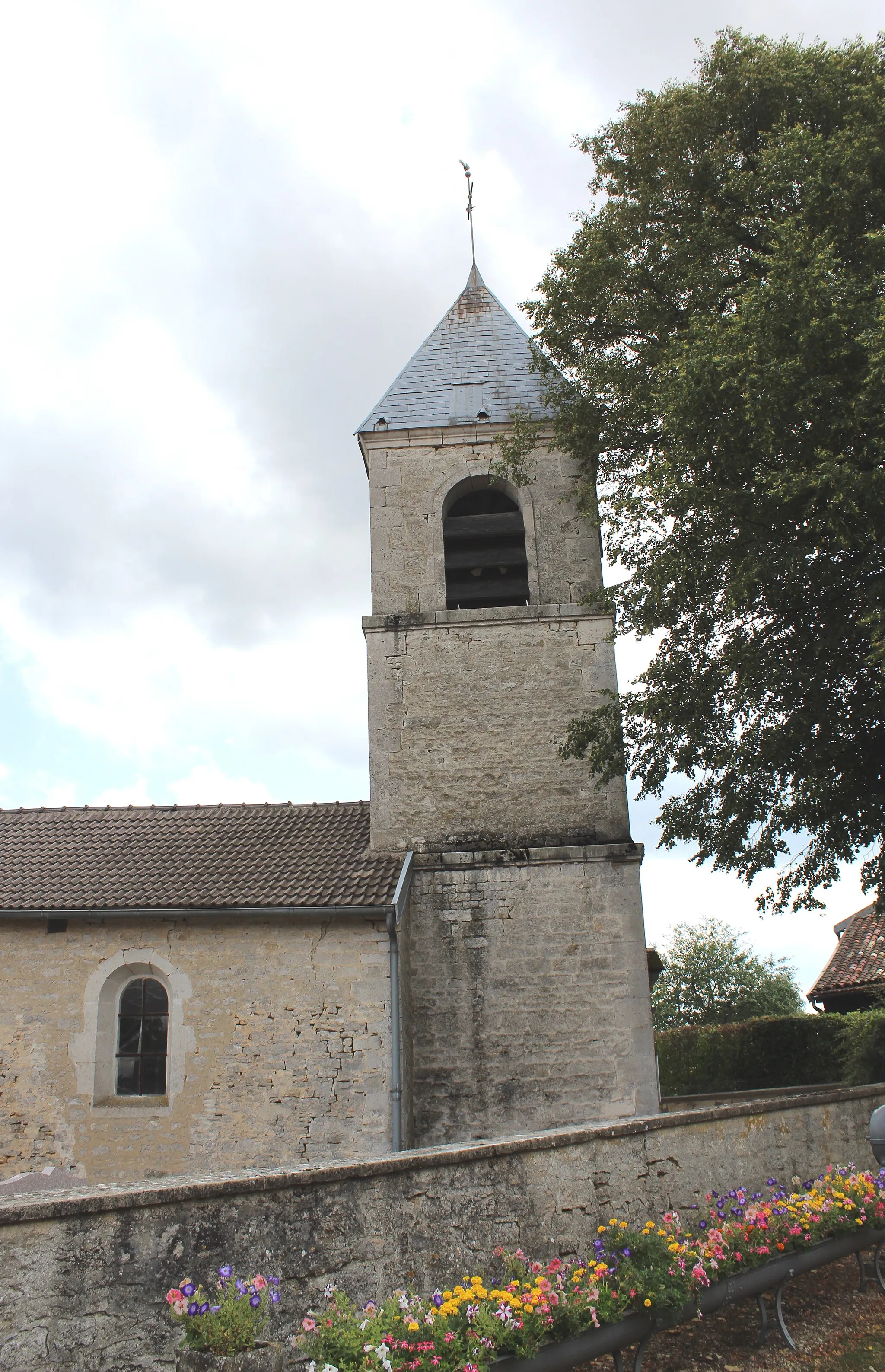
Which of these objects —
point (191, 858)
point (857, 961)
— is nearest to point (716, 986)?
point (857, 961)

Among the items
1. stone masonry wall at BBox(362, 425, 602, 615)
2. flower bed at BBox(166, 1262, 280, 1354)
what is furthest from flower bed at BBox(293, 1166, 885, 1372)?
stone masonry wall at BBox(362, 425, 602, 615)

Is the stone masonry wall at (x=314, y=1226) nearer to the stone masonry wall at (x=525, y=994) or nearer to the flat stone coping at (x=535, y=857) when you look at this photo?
the stone masonry wall at (x=525, y=994)

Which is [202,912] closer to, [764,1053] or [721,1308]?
[721,1308]

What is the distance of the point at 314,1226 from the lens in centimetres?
411

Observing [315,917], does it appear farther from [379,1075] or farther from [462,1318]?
[462,1318]

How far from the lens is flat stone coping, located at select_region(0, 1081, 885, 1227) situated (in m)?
3.64

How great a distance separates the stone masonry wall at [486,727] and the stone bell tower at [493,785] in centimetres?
2

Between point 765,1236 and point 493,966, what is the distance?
5.40m

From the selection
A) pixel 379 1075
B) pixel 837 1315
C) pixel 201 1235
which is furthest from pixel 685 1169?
pixel 379 1075

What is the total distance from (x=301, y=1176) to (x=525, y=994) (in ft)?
22.6

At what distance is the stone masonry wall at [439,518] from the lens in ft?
42.1

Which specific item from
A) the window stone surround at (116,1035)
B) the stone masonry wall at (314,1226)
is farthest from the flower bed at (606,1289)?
the window stone surround at (116,1035)

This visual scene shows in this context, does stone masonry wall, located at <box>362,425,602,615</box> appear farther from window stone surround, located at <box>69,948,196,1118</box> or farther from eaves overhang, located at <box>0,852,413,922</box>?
window stone surround, located at <box>69,948,196,1118</box>

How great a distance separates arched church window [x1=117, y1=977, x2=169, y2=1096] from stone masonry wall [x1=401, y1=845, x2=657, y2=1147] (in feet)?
8.29
